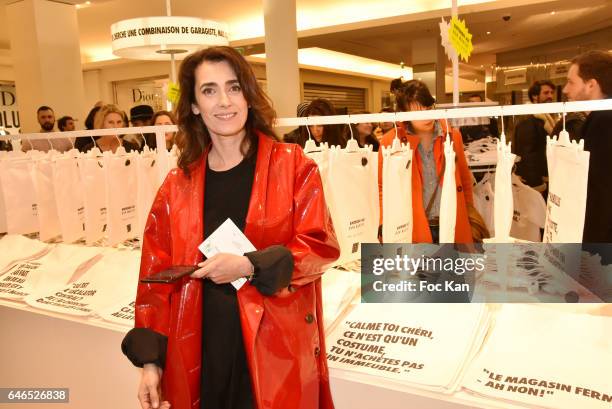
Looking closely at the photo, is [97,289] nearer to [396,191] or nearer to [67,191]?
[67,191]

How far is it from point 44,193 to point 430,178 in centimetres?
189

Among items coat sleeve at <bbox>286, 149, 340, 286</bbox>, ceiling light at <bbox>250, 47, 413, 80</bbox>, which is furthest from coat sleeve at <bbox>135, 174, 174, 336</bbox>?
ceiling light at <bbox>250, 47, 413, 80</bbox>

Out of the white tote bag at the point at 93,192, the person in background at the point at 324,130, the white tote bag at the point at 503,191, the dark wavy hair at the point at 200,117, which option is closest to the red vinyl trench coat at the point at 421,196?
the white tote bag at the point at 503,191

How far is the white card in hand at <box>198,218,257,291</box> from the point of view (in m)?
1.22

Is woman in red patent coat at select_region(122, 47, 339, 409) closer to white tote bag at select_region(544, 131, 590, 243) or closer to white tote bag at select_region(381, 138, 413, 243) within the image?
white tote bag at select_region(381, 138, 413, 243)

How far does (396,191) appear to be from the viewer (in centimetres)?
168

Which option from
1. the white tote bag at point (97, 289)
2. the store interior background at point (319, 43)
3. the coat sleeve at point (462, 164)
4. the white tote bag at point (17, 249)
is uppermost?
the store interior background at point (319, 43)

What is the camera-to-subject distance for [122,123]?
3295 mm

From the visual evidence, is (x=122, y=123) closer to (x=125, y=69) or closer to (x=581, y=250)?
(x=581, y=250)

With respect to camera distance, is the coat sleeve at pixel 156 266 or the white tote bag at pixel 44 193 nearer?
the coat sleeve at pixel 156 266

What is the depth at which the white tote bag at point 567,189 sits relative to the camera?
1316mm

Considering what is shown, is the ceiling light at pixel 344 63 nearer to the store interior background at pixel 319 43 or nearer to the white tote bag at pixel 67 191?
the store interior background at pixel 319 43

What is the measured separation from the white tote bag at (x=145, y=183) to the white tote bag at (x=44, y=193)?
557 millimetres

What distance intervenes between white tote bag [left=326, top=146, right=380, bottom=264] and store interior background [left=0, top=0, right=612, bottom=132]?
13.5 feet
